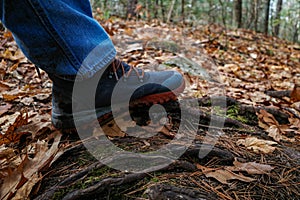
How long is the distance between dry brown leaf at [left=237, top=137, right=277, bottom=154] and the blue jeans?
79 cm

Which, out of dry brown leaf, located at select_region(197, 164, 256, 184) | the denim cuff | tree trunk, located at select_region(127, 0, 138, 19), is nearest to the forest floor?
dry brown leaf, located at select_region(197, 164, 256, 184)

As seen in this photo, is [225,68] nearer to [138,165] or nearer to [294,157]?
[294,157]

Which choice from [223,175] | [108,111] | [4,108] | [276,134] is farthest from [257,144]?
[4,108]

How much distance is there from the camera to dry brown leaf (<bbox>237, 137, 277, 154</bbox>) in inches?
49.5

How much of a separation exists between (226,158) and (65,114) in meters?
0.79

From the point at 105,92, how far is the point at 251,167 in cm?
77

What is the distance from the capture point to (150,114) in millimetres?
1514

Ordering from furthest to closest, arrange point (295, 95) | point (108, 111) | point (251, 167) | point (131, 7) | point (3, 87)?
point (131, 7) < point (295, 95) < point (3, 87) < point (108, 111) < point (251, 167)

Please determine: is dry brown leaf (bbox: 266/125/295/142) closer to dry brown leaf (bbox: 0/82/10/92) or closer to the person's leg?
the person's leg

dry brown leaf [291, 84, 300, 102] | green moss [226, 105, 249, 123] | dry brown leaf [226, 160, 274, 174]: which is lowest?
dry brown leaf [291, 84, 300, 102]

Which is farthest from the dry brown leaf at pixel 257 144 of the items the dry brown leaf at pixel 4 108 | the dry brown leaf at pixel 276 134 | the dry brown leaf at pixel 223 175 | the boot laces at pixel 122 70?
the dry brown leaf at pixel 4 108

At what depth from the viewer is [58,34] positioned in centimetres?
108

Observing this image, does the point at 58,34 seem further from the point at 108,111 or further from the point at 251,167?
the point at 251,167

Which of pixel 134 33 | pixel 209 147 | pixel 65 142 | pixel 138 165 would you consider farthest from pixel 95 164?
pixel 134 33
